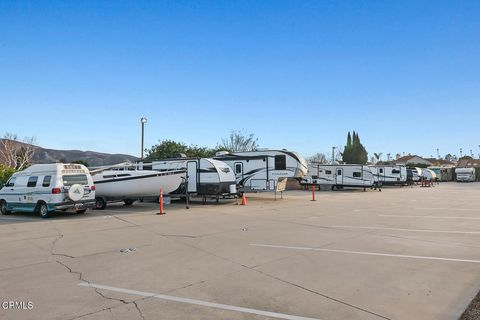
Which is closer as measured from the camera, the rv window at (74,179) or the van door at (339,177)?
the rv window at (74,179)

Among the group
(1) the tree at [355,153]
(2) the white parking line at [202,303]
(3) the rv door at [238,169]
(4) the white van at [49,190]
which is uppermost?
(1) the tree at [355,153]

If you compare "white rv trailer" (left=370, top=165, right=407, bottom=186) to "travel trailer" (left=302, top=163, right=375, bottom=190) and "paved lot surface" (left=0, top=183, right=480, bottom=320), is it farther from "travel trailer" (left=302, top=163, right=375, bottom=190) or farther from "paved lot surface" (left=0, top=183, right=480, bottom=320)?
"paved lot surface" (left=0, top=183, right=480, bottom=320)

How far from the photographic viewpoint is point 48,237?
35.3 feet

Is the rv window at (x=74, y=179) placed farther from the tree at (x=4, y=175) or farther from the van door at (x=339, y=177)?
the van door at (x=339, y=177)

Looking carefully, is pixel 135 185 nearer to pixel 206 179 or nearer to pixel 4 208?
pixel 206 179

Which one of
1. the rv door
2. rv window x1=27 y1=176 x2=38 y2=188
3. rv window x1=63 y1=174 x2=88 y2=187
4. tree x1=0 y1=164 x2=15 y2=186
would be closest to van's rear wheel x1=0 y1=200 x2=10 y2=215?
rv window x1=27 y1=176 x2=38 y2=188

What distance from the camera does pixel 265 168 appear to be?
2392 cm

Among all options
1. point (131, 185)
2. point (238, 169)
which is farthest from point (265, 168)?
point (131, 185)

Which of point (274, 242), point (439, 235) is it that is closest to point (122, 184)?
point (274, 242)

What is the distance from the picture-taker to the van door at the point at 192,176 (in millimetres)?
21547

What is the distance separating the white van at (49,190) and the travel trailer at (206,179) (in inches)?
230

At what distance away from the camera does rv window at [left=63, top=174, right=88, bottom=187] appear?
51.1 feet

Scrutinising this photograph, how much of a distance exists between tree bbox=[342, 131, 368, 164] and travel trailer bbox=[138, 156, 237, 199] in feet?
240

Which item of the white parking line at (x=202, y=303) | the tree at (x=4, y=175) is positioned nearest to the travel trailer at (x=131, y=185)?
the tree at (x=4, y=175)
